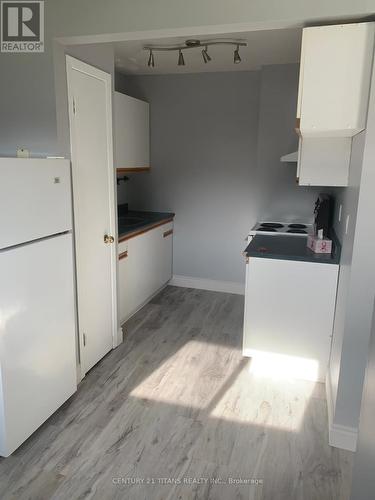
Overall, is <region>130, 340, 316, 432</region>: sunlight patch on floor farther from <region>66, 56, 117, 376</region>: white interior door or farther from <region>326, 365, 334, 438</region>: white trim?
<region>66, 56, 117, 376</region>: white interior door

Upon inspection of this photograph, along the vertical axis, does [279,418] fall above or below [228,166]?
below

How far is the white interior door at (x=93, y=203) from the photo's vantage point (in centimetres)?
251

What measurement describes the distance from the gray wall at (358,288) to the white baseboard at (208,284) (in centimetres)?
239

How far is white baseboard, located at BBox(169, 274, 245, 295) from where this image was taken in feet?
15.1

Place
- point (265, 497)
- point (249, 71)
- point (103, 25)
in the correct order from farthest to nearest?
point (249, 71) < point (103, 25) < point (265, 497)

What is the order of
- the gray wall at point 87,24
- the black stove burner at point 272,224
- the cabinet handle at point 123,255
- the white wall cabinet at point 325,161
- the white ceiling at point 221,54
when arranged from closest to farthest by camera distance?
1. the gray wall at point 87,24
2. the white wall cabinet at point 325,161
3. the white ceiling at point 221,54
4. the cabinet handle at point 123,255
5. the black stove burner at point 272,224

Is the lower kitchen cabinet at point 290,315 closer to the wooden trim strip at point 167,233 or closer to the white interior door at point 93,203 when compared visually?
the white interior door at point 93,203

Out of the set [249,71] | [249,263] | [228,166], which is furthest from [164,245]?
[249,71]

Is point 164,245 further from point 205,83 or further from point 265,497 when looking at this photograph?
point 265,497

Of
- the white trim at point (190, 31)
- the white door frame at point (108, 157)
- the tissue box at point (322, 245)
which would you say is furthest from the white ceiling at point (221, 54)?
the tissue box at point (322, 245)

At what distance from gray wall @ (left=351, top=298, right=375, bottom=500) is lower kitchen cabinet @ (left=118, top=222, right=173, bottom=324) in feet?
8.45

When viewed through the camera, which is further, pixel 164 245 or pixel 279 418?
pixel 164 245

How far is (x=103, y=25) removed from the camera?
6.84ft

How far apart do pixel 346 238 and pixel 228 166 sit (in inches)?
89.8
